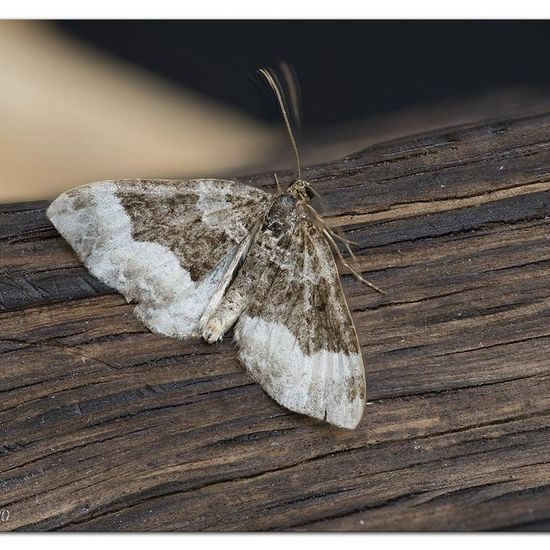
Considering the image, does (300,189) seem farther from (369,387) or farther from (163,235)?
(369,387)

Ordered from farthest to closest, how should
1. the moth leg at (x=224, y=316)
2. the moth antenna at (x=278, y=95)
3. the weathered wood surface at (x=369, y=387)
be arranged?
the moth antenna at (x=278, y=95)
the moth leg at (x=224, y=316)
the weathered wood surface at (x=369, y=387)

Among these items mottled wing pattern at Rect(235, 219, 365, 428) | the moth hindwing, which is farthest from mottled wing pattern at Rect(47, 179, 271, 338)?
mottled wing pattern at Rect(235, 219, 365, 428)

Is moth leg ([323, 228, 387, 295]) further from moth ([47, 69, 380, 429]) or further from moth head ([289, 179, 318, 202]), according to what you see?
moth head ([289, 179, 318, 202])

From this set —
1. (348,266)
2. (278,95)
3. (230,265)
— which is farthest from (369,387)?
(278,95)

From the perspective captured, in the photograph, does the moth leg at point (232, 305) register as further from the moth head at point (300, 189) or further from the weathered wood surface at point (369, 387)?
the moth head at point (300, 189)

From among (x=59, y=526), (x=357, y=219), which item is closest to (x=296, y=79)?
(x=357, y=219)

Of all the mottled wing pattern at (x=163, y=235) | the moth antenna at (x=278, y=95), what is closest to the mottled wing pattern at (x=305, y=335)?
the mottled wing pattern at (x=163, y=235)
